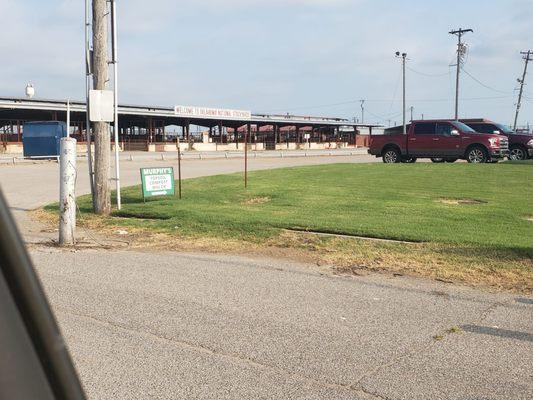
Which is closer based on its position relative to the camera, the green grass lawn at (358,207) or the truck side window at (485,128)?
the green grass lawn at (358,207)

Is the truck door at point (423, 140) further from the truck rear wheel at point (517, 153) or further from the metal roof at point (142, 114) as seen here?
the metal roof at point (142, 114)

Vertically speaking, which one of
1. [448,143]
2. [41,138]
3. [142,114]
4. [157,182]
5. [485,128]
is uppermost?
[142,114]

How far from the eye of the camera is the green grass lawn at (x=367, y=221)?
714 cm

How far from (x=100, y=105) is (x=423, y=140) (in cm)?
1636

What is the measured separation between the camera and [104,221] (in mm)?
10664

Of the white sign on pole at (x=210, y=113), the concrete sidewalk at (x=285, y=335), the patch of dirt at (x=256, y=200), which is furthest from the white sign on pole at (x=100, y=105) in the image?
the white sign on pole at (x=210, y=113)

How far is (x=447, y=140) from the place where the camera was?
23.5m

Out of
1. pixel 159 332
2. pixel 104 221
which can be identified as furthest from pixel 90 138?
pixel 159 332

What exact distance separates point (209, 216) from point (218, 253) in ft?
8.31

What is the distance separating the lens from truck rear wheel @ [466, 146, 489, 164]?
911 inches

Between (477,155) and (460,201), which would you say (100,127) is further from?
(477,155)

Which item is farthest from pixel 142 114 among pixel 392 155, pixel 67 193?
pixel 67 193

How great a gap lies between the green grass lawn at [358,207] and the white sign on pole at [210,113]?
3954 cm

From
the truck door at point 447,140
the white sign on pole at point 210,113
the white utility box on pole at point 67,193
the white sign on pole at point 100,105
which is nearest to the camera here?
the white utility box on pole at point 67,193
